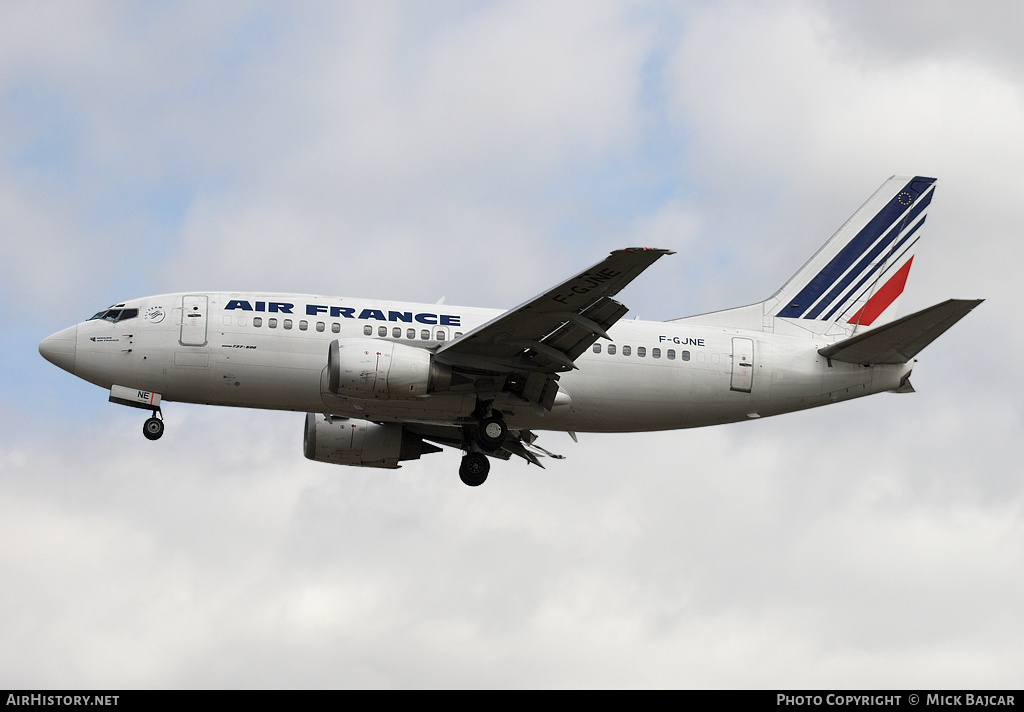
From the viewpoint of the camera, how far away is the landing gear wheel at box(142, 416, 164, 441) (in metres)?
38.3

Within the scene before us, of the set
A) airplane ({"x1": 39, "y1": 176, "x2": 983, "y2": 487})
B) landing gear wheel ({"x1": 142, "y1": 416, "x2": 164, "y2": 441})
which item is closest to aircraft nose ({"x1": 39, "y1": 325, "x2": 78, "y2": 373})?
airplane ({"x1": 39, "y1": 176, "x2": 983, "y2": 487})

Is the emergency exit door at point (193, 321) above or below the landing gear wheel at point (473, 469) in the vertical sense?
above

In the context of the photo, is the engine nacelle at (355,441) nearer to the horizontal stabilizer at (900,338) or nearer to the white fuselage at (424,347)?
the white fuselage at (424,347)

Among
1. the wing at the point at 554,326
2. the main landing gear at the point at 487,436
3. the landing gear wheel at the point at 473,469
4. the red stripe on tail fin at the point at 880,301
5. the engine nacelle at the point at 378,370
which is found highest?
the red stripe on tail fin at the point at 880,301

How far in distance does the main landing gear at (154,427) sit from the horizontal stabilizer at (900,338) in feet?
63.4

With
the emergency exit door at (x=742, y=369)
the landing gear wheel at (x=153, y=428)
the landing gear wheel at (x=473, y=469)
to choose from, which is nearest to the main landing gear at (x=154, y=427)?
the landing gear wheel at (x=153, y=428)

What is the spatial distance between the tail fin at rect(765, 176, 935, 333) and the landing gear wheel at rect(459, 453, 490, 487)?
1006cm

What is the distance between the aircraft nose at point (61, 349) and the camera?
38.6m

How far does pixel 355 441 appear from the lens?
1720 inches

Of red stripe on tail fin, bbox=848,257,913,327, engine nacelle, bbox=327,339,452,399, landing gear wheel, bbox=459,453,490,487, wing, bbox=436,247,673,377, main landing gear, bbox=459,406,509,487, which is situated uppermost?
red stripe on tail fin, bbox=848,257,913,327

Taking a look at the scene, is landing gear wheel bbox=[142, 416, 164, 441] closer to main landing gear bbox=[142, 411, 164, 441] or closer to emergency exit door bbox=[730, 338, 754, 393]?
main landing gear bbox=[142, 411, 164, 441]
